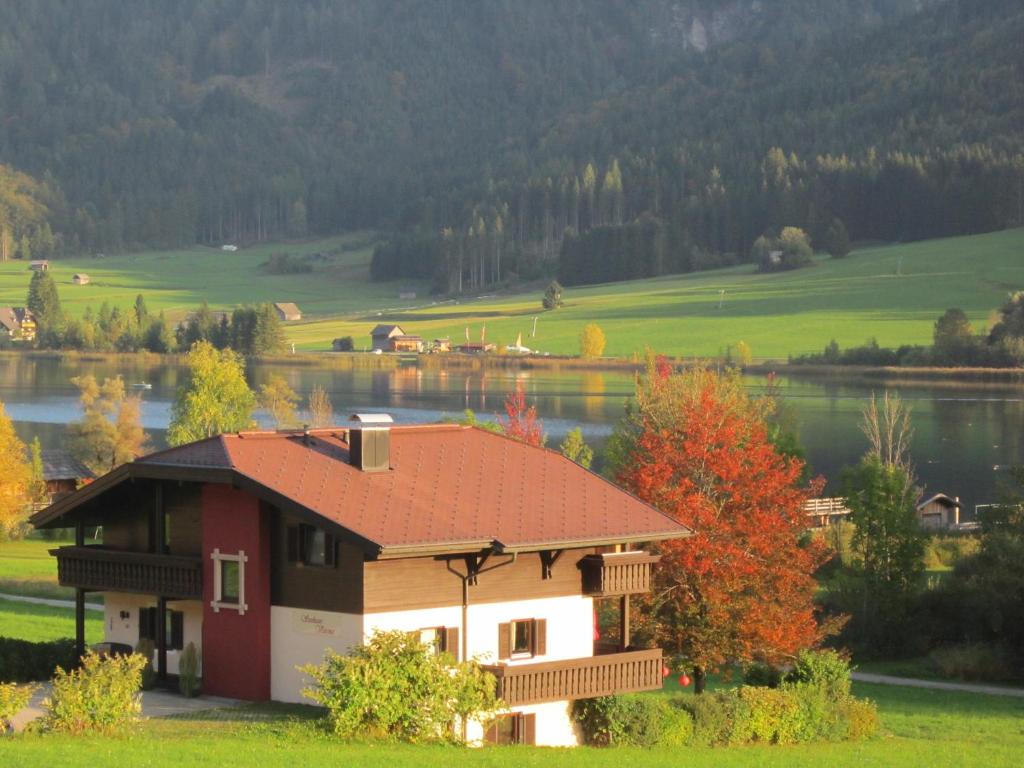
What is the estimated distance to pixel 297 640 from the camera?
2850 cm

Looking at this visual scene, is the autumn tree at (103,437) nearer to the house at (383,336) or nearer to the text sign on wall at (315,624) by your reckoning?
the text sign on wall at (315,624)

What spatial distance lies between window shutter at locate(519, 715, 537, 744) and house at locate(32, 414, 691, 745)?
0.9 inches

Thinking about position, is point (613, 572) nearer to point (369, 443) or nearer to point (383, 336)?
point (369, 443)

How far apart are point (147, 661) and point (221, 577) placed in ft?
6.14

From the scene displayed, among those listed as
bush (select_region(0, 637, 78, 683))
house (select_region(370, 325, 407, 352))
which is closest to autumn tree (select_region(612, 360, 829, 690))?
bush (select_region(0, 637, 78, 683))

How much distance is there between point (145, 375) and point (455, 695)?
13678 cm

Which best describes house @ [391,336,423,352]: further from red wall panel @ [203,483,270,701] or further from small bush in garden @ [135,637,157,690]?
red wall panel @ [203,483,270,701]

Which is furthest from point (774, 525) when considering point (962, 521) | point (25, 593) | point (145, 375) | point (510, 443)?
point (145, 375)

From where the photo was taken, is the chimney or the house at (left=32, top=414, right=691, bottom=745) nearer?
the house at (left=32, top=414, right=691, bottom=745)

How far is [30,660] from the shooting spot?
3148 centimetres

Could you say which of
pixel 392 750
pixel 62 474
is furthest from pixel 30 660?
pixel 62 474

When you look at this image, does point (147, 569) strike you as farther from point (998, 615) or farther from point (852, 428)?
point (852, 428)

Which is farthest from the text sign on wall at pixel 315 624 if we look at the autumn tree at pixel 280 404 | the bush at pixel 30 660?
the autumn tree at pixel 280 404

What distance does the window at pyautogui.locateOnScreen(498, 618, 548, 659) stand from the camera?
29.8 meters
